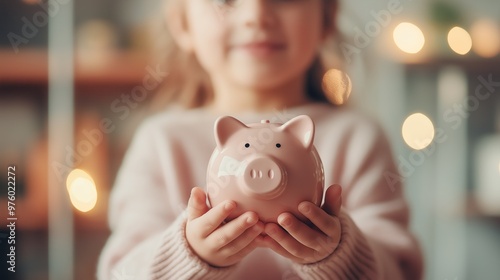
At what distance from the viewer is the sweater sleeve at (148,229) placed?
37 centimetres

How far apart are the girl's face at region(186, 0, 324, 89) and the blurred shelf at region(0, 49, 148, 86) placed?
55 centimetres

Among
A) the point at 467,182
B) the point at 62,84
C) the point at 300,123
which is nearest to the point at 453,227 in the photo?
the point at 467,182

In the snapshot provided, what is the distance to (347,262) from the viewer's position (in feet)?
1.23

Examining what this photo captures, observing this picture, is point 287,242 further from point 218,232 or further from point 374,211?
point 374,211

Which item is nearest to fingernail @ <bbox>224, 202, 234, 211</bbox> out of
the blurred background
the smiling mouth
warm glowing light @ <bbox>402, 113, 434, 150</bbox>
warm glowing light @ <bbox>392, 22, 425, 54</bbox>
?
the smiling mouth

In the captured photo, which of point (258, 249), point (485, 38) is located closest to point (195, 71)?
point (258, 249)

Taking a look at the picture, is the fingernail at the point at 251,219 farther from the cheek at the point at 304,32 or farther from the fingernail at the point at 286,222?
the cheek at the point at 304,32

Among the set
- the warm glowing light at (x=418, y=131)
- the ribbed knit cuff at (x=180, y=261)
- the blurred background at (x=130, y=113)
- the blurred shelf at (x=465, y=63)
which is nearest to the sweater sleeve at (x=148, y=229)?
the ribbed knit cuff at (x=180, y=261)

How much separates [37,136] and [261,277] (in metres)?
0.71

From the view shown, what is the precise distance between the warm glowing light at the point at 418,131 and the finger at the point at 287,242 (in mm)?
732

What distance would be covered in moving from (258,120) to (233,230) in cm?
23

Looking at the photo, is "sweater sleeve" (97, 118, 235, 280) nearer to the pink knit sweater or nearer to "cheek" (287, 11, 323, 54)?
the pink knit sweater

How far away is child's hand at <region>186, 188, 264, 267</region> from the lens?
1.04 ft

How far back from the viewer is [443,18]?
3.66ft
